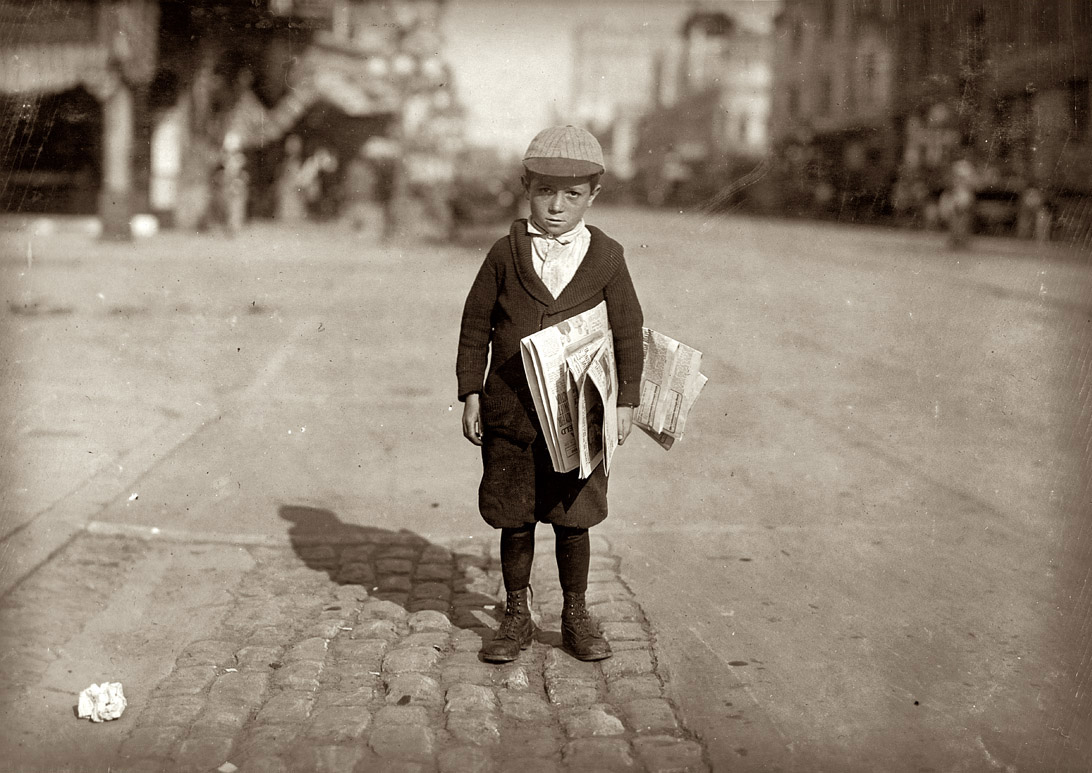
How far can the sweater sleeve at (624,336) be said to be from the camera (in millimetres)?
3711

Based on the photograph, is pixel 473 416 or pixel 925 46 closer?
pixel 473 416

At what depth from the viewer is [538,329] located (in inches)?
145

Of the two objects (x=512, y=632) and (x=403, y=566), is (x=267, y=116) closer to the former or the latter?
(x=403, y=566)

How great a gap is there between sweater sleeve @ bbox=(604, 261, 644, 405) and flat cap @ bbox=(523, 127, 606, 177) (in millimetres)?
355

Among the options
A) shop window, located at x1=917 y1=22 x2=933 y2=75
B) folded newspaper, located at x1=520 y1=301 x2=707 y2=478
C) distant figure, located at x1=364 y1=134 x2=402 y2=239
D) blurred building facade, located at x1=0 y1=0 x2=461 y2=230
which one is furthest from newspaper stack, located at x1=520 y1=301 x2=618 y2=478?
distant figure, located at x1=364 y1=134 x2=402 y2=239

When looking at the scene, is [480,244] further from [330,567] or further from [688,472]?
[330,567]

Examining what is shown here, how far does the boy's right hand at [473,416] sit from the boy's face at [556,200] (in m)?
→ 0.60

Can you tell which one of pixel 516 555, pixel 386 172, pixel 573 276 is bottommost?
pixel 516 555

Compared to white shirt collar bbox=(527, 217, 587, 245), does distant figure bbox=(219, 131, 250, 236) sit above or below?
above

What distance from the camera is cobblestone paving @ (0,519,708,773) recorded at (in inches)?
122

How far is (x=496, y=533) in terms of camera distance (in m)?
5.34

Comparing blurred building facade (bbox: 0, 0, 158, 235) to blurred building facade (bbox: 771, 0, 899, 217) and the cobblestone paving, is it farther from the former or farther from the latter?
blurred building facade (bbox: 771, 0, 899, 217)

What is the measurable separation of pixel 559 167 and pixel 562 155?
0.04 metres

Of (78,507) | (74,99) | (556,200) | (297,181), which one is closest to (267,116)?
(297,181)
